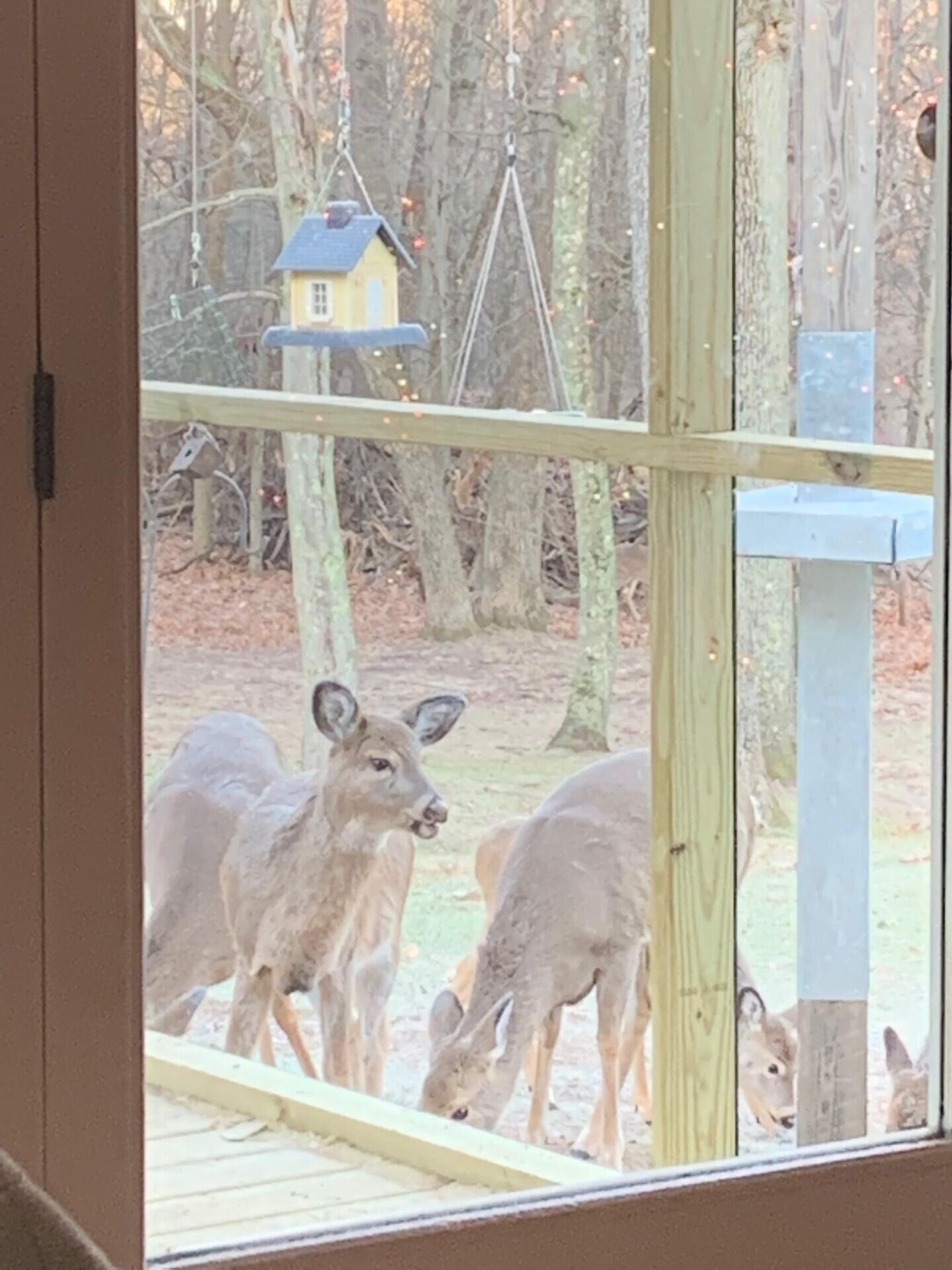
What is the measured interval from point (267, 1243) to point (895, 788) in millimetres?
702

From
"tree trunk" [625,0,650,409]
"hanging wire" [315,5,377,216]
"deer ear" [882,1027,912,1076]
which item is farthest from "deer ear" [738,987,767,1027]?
"hanging wire" [315,5,377,216]

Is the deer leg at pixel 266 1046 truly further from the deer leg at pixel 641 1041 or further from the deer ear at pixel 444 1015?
the deer leg at pixel 641 1041

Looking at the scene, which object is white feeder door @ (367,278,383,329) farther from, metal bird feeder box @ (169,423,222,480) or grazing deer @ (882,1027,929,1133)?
grazing deer @ (882,1027,929,1133)

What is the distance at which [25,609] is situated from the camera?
1.43 metres

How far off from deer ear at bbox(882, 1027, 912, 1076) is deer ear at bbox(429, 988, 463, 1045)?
16.4 inches

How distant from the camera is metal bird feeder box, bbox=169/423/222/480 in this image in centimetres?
158

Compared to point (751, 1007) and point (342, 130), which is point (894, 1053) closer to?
point (751, 1007)

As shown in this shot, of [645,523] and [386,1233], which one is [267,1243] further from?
[645,523]

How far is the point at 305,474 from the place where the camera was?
1663 mm

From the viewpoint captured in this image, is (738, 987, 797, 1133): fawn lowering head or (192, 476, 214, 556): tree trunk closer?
(192, 476, 214, 556): tree trunk

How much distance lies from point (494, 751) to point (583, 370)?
344 millimetres

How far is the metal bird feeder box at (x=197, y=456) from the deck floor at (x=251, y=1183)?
0.49 m

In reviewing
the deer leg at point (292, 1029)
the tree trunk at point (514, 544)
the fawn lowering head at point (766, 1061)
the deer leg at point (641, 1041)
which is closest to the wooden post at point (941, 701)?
the fawn lowering head at point (766, 1061)

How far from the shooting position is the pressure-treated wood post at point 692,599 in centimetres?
180
